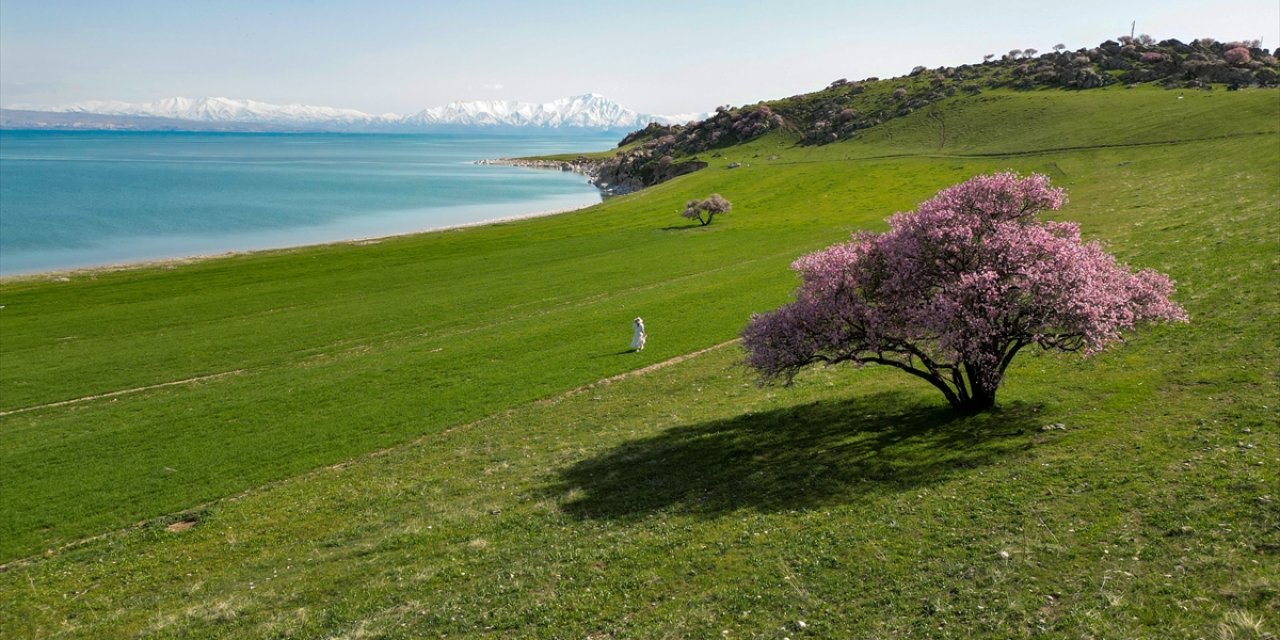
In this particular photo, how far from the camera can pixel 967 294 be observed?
76.3ft

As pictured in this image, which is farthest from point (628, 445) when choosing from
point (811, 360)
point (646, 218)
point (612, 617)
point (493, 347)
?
point (646, 218)

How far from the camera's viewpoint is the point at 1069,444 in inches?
898

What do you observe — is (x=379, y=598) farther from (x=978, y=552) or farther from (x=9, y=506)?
(x=9, y=506)

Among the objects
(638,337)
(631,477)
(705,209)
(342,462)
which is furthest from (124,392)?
(705,209)

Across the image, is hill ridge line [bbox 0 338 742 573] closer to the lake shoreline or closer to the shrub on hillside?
the lake shoreline

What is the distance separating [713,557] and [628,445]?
11452 millimetres

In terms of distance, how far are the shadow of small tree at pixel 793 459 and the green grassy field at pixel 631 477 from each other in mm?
145

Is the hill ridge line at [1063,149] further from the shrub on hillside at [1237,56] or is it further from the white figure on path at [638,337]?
the white figure on path at [638,337]

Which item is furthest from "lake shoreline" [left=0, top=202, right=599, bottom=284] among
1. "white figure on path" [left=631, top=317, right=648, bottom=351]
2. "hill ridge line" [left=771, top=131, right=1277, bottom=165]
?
"hill ridge line" [left=771, top=131, right=1277, bottom=165]

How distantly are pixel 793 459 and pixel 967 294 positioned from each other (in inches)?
331

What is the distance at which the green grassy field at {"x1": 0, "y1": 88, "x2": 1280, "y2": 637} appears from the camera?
16625 mm

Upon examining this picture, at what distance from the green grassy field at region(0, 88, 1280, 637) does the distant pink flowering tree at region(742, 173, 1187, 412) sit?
3.29 meters

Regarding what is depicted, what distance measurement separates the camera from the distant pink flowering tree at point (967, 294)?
23000mm

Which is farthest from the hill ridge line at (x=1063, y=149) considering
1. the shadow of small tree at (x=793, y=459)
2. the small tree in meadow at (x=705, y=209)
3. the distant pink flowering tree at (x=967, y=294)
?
the shadow of small tree at (x=793, y=459)
